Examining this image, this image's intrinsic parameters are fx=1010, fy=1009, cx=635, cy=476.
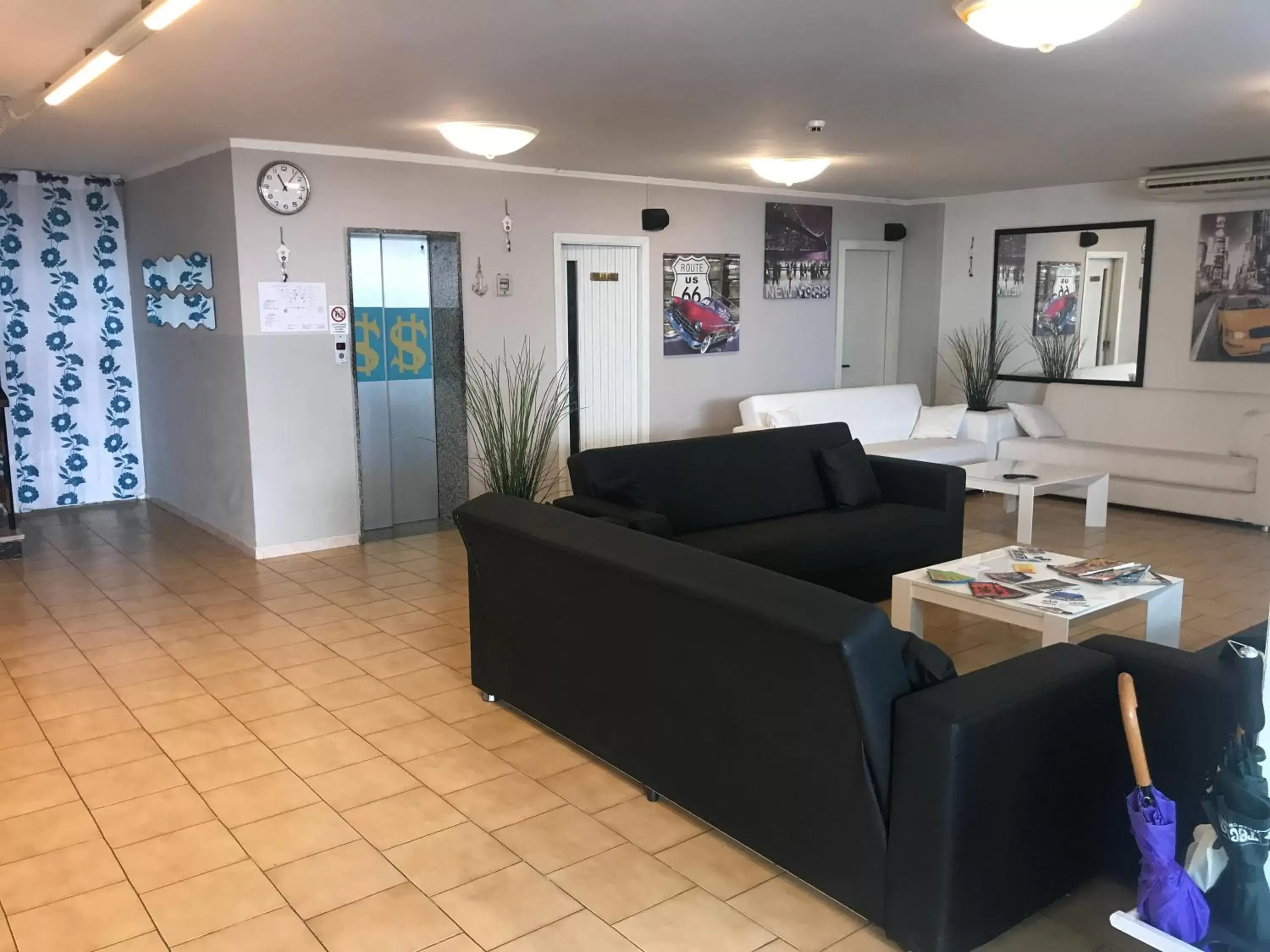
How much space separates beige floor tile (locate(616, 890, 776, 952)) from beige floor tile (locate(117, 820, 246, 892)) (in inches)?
45.5

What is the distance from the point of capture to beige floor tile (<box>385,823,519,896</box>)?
2678 millimetres

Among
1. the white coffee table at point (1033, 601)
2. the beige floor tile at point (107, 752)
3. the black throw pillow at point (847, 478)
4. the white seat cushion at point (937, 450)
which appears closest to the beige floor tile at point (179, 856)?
the beige floor tile at point (107, 752)

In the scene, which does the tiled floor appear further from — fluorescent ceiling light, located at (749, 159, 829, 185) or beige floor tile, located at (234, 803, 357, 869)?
fluorescent ceiling light, located at (749, 159, 829, 185)

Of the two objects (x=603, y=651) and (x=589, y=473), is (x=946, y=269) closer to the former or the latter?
(x=589, y=473)

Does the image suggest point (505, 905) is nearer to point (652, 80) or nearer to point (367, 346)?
point (652, 80)

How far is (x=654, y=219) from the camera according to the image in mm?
7180

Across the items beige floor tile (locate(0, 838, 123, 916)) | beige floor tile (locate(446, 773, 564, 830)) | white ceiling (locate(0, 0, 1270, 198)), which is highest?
white ceiling (locate(0, 0, 1270, 198))

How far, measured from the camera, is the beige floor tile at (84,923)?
2408mm

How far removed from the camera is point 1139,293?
7.63 metres

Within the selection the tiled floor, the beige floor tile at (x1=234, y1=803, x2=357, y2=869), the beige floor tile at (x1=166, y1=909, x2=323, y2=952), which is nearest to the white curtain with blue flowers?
the tiled floor

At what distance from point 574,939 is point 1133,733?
4.53 feet

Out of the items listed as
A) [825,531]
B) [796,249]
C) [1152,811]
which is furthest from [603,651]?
[796,249]

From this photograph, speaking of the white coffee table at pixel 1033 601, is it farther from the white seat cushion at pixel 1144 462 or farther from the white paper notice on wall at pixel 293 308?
the white paper notice on wall at pixel 293 308

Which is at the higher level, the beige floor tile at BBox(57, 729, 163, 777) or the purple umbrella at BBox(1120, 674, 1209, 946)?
the purple umbrella at BBox(1120, 674, 1209, 946)
